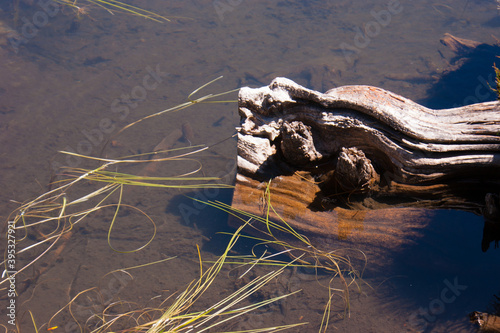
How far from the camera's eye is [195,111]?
496cm

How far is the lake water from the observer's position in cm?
270

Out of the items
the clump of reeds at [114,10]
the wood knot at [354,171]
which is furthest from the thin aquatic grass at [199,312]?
the clump of reeds at [114,10]

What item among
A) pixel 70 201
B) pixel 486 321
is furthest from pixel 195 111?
pixel 486 321

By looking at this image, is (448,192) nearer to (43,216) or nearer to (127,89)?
(43,216)

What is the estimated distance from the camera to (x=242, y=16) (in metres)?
6.69

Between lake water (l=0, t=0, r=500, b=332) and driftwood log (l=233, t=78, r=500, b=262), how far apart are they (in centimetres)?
26

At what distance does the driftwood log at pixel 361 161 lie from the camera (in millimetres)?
2721

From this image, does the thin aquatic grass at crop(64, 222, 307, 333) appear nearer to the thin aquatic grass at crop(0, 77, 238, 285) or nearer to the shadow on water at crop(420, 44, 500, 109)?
the thin aquatic grass at crop(0, 77, 238, 285)

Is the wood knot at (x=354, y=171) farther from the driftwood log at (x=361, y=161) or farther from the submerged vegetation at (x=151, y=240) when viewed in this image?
the submerged vegetation at (x=151, y=240)

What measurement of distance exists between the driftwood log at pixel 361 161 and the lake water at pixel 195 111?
26 cm

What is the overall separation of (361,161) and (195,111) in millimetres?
2782

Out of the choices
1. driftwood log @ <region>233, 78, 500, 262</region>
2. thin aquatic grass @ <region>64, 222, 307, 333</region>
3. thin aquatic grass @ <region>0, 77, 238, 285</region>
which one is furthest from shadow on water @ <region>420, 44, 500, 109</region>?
thin aquatic grass @ <region>64, 222, 307, 333</region>

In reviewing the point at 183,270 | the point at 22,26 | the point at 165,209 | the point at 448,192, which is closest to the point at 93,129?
the point at 165,209

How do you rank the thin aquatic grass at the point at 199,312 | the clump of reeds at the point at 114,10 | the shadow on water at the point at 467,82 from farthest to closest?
the clump of reeds at the point at 114,10 < the shadow on water at the point at 467,82 < the thin aquatic grass at the point at 199,312
